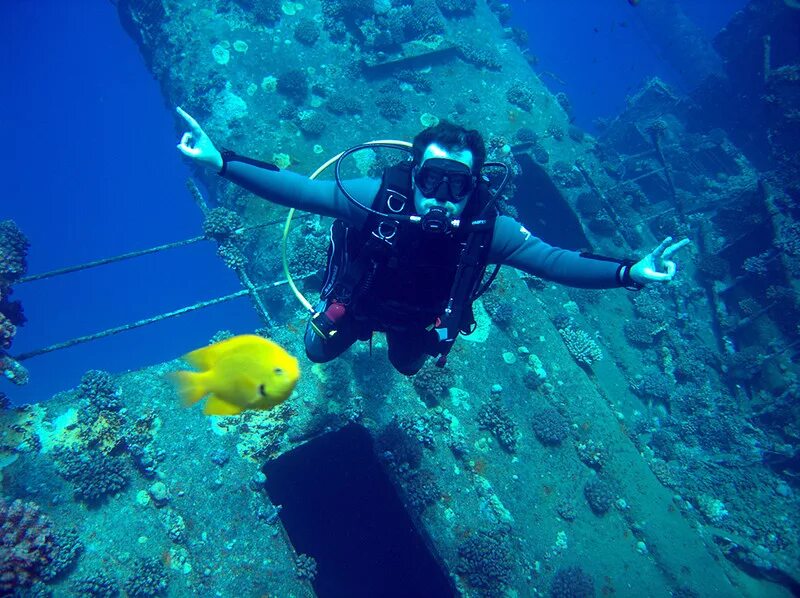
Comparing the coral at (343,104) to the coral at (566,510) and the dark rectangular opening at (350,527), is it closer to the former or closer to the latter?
the dark rectangular opening at (350,527)

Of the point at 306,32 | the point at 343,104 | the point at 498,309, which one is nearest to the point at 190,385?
the point at 498,309

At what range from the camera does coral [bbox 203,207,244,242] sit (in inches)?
352

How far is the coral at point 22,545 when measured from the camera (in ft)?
14.3

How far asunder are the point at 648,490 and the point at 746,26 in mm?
→ 29159

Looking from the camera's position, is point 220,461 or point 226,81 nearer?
point 220,461

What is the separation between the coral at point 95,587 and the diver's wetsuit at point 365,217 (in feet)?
13.0

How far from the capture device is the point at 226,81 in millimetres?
12312

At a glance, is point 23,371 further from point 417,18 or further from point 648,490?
point 417,18

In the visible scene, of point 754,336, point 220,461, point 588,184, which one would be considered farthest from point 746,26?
point 220,461

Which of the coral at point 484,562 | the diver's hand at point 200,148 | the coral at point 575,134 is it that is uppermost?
the coral at point 575,134

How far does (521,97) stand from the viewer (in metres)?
14.2

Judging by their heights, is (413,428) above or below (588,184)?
below

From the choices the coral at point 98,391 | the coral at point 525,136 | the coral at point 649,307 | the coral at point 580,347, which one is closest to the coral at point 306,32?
the coral at point 525,136

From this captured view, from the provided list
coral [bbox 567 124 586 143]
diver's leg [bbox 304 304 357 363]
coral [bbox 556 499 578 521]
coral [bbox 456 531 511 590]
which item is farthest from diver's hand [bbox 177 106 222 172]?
coral [bbox 567 124 586 143]
